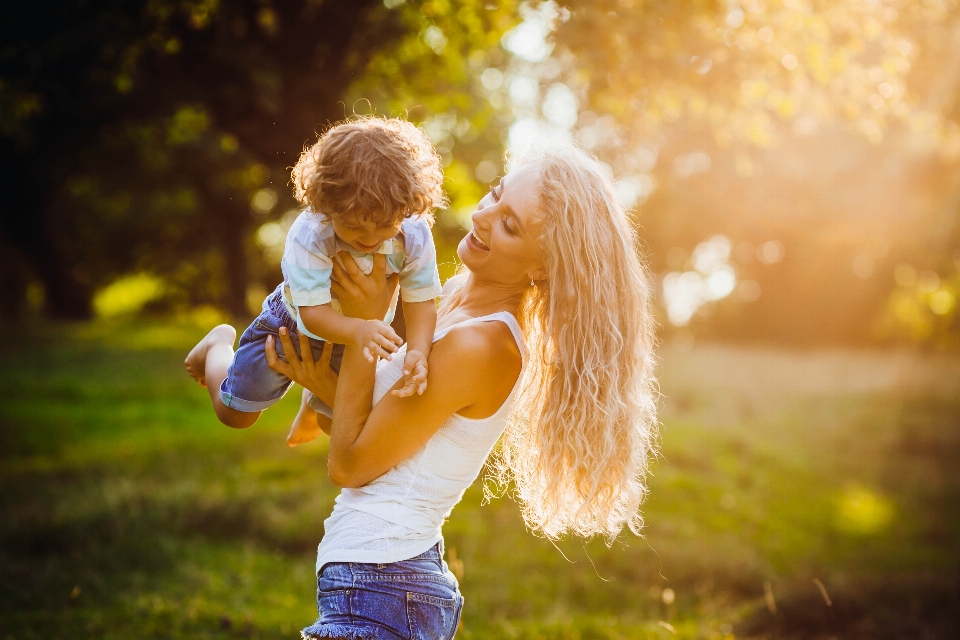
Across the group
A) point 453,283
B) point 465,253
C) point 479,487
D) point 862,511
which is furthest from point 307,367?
point 862,511

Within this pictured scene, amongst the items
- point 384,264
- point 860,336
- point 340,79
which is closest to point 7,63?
point 340,79

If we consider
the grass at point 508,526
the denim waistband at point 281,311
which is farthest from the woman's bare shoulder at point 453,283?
the grass at point 508,526

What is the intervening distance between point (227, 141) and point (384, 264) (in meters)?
5.95

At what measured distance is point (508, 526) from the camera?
7.28 m

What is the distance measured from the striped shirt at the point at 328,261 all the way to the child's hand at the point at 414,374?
27 centimetres

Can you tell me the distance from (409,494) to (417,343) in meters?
0.47

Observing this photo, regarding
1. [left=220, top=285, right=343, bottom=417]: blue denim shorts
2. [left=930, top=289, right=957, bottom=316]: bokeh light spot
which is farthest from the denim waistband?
[left=930, top=289, right=957, bottom=316]: bokeh light spot

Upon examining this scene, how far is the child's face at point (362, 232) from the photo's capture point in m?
2.33

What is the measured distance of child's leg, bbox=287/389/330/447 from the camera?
9.50 ft

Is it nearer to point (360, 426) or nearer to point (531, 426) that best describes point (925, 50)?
point (531, 426)

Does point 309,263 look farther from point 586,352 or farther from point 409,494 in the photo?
Answer: point 586,352

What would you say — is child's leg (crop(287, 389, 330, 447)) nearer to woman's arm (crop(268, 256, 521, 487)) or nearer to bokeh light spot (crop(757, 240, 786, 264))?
woman's arm (crop(268, 256, 521, 487))

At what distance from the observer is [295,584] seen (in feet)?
18.3

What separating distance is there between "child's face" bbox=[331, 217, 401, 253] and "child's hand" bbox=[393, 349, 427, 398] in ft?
1.22
